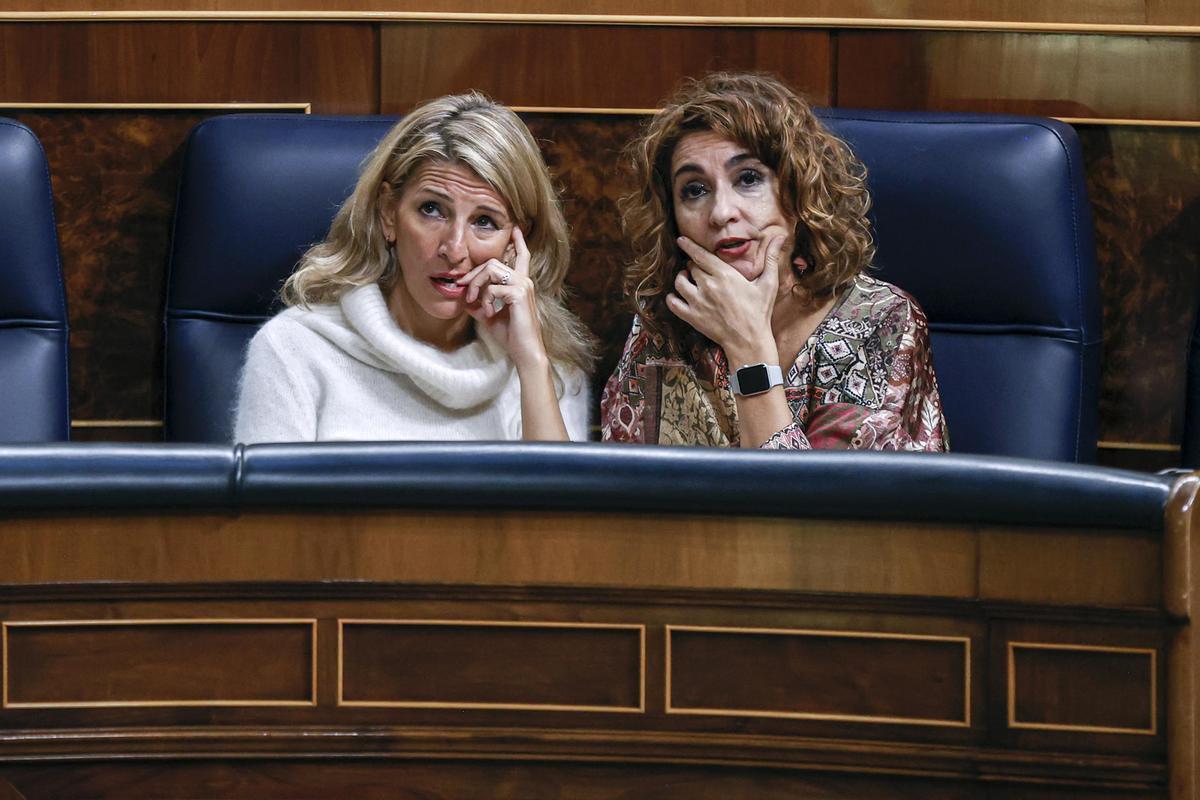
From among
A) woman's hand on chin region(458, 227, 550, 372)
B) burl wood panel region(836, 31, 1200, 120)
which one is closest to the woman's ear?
woman's hand on chin region(458, 227, 550, 372)

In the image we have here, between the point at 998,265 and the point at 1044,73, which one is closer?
the point at 998,265

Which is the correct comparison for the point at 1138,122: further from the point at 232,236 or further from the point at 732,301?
the point at 232,236

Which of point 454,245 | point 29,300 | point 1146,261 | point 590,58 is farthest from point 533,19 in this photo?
point 1146,261

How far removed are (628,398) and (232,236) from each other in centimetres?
51

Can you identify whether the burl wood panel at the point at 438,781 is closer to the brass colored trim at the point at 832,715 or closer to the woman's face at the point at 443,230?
the brass colored trim at the point at 832,715

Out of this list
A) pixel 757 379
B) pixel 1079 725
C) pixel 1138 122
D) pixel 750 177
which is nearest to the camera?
pixel 1079 725

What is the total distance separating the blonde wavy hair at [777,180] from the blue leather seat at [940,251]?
0.25 ft

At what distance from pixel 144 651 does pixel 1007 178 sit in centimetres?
107

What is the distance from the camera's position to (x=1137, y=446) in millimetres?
1721

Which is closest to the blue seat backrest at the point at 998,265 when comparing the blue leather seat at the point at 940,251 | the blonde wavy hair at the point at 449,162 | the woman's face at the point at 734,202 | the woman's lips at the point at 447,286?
the blue leather seat at the point at 940,251

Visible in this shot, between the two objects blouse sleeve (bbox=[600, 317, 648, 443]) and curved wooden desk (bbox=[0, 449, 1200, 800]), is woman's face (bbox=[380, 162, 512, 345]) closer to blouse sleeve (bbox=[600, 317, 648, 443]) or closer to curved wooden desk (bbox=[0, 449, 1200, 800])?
blouse sleeve (bbox=[600, 317, 648, 443])

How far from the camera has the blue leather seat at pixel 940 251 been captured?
1499 millimetres

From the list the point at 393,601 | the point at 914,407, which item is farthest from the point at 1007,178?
the point at 393,601

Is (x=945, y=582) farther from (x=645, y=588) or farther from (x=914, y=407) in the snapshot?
(x=914, y=407)
